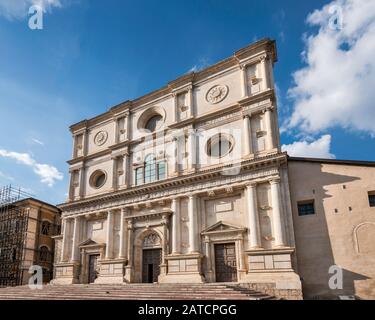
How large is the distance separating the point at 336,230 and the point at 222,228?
6.18m

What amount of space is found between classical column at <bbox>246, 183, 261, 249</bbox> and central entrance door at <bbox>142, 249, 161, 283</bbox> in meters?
6.94

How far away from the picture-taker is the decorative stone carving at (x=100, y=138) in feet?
88.2

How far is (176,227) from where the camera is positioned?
770 inches

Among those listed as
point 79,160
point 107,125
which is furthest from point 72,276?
point 107,125

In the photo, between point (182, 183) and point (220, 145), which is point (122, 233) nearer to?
point (182, 183)

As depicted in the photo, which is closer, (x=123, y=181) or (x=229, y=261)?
(x=229, y=261)

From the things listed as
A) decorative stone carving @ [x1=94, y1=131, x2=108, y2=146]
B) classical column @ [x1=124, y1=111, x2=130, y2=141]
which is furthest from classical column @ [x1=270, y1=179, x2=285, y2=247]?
decorative stone carving @ [x1=94, y1=131, x2=108, y2=146]

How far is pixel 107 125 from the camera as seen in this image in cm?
2730

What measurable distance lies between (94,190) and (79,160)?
3559 mm

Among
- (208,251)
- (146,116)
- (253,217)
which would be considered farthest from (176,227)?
(146,116)

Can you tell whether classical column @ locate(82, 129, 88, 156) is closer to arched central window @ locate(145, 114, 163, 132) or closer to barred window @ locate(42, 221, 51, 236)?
arched central window @ locate(145, 114, 163, 132)

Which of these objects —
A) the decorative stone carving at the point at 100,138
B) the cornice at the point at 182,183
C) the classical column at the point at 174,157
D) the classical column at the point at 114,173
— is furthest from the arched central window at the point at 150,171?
the decorative stone carving at the point at 100,138
